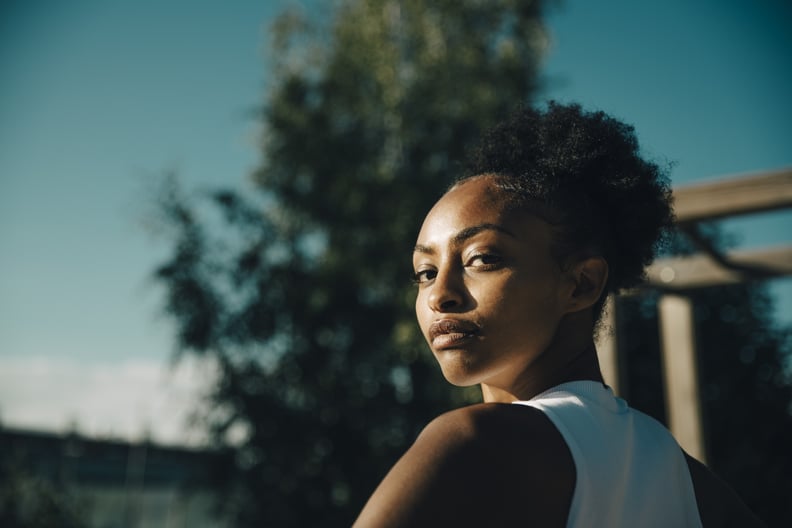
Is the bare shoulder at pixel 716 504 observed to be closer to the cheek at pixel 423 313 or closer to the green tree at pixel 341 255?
the cheek at pixel 423 313

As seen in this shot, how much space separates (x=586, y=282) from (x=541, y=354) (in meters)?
0.17

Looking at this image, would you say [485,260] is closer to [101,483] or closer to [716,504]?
[716,504]

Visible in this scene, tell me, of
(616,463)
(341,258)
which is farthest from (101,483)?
(616,463)

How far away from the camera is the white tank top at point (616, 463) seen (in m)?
0.96

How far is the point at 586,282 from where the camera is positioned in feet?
4.12

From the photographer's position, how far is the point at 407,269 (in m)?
11.3

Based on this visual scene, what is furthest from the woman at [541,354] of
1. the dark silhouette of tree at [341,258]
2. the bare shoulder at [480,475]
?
the dark silhouette of tree at [341,258]

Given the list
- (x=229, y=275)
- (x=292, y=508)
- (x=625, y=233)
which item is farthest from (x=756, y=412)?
(x=229, y=275)

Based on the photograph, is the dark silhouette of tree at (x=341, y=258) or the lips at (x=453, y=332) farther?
the dark silhouette of tree at (x=341, y=258)

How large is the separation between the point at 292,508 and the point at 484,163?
10.6 m

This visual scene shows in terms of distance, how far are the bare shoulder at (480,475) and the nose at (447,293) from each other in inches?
10.9

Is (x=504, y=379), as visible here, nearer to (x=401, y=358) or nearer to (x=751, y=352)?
(x=751, y=352)

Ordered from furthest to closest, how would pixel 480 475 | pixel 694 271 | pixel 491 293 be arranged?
pixel 694 271
pixel 491 293
pixel 480 475

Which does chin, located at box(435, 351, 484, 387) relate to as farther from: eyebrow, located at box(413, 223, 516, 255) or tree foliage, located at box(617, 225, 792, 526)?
tree foliage, located at box(617, 225, 792, 526)
